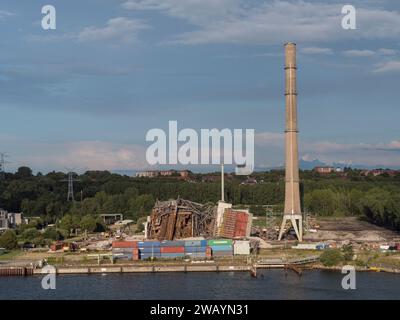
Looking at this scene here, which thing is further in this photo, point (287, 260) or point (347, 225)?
point (347, 225)

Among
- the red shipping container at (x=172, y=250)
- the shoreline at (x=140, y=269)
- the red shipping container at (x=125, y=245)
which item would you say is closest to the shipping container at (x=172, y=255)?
the red shipping container at (x=172, y=250)

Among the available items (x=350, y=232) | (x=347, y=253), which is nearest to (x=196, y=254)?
(x=347, y=253)

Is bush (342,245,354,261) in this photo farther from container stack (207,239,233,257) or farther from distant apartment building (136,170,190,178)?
distant apartment building (136,170,190,178)

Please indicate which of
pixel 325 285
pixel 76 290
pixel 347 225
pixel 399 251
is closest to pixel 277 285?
pixel 325 285

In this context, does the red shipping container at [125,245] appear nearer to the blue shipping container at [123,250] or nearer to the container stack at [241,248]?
the blue shipping container at [123,250]

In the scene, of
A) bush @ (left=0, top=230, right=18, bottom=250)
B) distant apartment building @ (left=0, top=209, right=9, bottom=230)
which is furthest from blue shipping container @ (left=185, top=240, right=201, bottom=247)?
distant apartment building @ (left=0, top=209, right=9, bottom=230)

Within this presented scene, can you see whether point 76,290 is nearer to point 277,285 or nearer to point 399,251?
point 277,285

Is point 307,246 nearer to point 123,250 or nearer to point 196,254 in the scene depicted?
point 196,254
